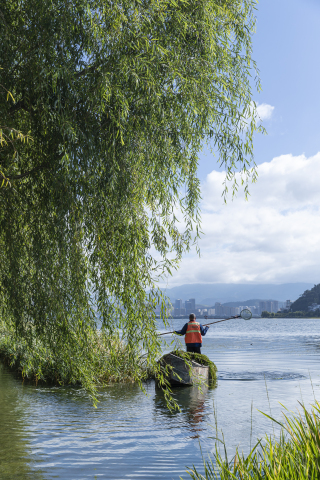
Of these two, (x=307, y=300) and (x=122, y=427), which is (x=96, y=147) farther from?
(x=307, y=300)

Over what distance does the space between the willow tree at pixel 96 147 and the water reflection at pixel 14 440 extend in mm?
2544

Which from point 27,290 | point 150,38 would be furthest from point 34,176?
point 150,38

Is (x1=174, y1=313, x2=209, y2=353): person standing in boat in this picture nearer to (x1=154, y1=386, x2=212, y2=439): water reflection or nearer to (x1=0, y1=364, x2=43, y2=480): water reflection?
(x1=154, y1=386, x2=212, y2=439): water reflection

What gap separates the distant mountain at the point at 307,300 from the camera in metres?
157

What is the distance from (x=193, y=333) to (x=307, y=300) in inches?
6034

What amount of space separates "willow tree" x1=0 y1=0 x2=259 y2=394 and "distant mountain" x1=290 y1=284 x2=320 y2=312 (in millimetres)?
160016

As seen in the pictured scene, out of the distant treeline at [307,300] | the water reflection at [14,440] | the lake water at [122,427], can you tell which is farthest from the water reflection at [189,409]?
the distant treeline at [307,300]

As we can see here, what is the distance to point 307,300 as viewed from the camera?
160250mm

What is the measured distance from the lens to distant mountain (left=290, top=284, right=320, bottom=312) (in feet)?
515

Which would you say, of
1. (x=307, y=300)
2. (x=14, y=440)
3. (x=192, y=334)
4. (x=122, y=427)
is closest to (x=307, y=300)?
(x=307, y=300)

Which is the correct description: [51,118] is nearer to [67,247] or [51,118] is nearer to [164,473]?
[67,247]

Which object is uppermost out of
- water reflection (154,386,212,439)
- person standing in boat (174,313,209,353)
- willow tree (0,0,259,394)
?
willow tree (0,0,259,394)

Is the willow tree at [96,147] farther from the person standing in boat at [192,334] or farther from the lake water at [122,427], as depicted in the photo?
the person standing in boat at [192,334]

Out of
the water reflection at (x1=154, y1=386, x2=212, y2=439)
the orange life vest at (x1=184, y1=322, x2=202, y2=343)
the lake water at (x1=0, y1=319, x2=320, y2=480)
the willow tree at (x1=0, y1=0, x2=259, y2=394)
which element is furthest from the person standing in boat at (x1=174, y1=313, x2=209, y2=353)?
the willow tree at (x1=0, y1=0, x2=259, y2=394)
